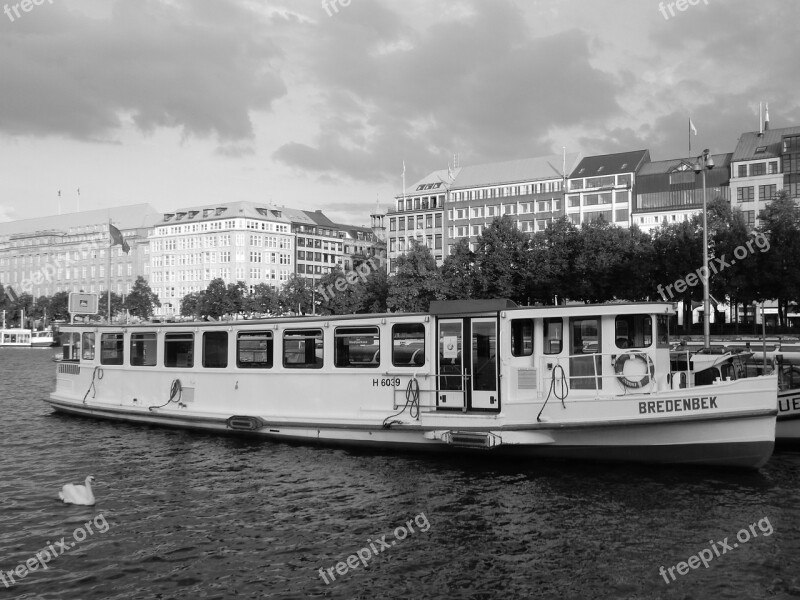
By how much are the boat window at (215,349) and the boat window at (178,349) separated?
609mm

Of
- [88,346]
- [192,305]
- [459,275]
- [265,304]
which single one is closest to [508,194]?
[265,304]

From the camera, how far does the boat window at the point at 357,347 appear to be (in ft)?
64.4

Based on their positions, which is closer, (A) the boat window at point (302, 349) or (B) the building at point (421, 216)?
(A) the boat window at point (302, 349)

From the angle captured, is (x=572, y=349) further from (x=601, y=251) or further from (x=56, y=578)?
(x=601, y=251)

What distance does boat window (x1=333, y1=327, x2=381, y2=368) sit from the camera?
19631 mm

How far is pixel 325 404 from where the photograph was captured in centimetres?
2017

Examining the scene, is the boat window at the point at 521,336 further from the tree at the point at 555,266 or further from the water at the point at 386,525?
the tree at the point at 555,266

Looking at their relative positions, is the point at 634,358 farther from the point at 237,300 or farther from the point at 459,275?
the point at 237,300

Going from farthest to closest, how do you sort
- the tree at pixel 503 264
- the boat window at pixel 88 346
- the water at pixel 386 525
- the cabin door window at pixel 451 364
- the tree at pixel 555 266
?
the tree at pixel 503 264 → the tree at pixel 555 266 → the boat window at pixel 88 346 → the cabin door window at pixel 451 364 → the water at pixel 386 525

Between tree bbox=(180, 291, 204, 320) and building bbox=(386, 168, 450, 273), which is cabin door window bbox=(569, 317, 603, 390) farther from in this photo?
tree bbox=(180, 291, 204, 320)

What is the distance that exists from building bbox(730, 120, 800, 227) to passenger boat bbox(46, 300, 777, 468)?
70205 millimetres

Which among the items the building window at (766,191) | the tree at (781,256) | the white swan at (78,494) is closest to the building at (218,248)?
the building window at (766,191)

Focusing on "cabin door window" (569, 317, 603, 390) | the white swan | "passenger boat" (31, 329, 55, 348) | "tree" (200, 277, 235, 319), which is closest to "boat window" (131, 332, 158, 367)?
the white swan

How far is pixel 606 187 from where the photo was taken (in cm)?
9694
